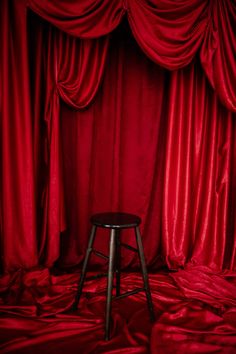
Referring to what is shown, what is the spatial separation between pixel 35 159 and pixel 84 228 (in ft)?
2.06

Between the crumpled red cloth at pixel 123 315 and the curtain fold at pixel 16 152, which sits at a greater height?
the curtain fold at pixel 16 152

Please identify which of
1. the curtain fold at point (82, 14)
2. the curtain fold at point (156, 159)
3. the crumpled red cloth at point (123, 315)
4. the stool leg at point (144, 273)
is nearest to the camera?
the crumpled red cloth at point (123, 315)

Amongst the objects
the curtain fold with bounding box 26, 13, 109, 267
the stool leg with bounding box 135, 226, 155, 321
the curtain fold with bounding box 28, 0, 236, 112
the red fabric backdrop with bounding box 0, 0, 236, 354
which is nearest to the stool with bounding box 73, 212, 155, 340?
the stool leg with bounding box 135, 226, 155, 321

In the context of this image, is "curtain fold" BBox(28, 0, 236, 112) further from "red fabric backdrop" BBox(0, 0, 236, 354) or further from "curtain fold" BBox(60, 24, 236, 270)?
"curtain fold" BBox(60, 24, 236, 270)

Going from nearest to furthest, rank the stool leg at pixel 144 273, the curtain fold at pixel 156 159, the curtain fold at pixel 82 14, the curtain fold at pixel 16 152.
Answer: the stool leg at pixel 144 273 → the curtain fold at pixel 82 14 → the curtain fold at pixel 16 152 → the curtain fold at pixel 156 159

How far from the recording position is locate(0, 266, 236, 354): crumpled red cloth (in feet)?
4.15

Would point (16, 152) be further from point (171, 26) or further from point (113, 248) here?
point (171, 26)

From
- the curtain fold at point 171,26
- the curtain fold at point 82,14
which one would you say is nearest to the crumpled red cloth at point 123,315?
the curtain fold at point 171,26

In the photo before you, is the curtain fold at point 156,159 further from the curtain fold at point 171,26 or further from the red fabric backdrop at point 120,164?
the curtain fold at point 171,26

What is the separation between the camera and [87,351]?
4.01ft

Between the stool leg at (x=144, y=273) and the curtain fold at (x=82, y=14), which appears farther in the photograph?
the curtain fold at (x=82, y=14)

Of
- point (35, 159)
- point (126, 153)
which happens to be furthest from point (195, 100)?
point (35, 159)

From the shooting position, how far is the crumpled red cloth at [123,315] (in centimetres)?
127

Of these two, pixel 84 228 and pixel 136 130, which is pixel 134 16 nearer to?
pixel 136 130
